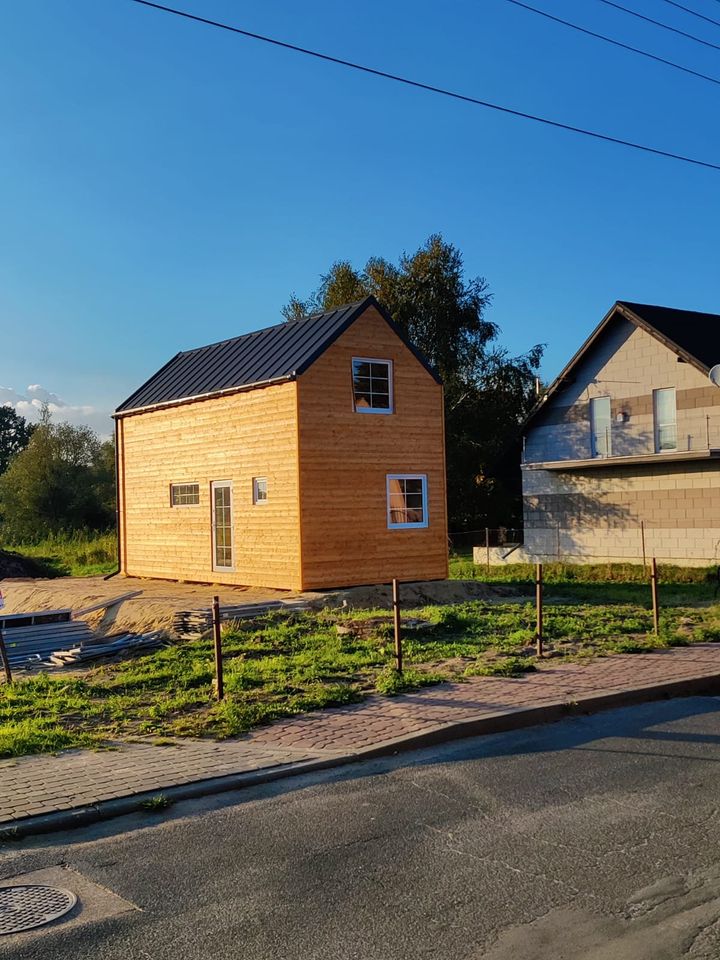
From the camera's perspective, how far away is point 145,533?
1035 inches

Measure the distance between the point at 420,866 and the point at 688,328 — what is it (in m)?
31.5

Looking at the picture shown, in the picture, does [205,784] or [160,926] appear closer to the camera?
[160,926]

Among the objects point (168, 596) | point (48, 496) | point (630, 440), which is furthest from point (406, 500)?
point (48, 496)

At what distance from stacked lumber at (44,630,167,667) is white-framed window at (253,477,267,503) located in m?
7.21

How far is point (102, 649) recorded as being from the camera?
14.1 meters

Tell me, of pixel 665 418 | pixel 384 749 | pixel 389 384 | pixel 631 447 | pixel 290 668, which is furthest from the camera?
pixel 631 447

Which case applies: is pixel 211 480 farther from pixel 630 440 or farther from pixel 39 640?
pixel 630 440

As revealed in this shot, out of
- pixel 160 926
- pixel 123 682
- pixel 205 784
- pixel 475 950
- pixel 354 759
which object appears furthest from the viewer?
pixel 123 682

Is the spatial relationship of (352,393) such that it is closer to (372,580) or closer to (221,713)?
(372,580)

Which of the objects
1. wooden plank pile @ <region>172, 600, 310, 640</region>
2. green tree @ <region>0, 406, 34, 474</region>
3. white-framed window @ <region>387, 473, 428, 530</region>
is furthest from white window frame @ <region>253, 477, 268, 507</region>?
green tree @ <region>0, 406, 34, 474</region>

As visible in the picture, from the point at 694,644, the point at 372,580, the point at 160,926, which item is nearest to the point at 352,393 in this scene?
the point at 372,580

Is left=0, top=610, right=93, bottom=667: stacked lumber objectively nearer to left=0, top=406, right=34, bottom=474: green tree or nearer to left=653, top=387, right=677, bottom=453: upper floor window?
left=653, top=387, right=677, bottom=453: upper floor window

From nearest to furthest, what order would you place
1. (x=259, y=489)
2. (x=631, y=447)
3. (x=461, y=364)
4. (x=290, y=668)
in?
(x=290, y=668) → (x=259, y=489) → (x=631, y=447) → (x=461, y=364)

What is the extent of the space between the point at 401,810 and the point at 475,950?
2204 millimetres
